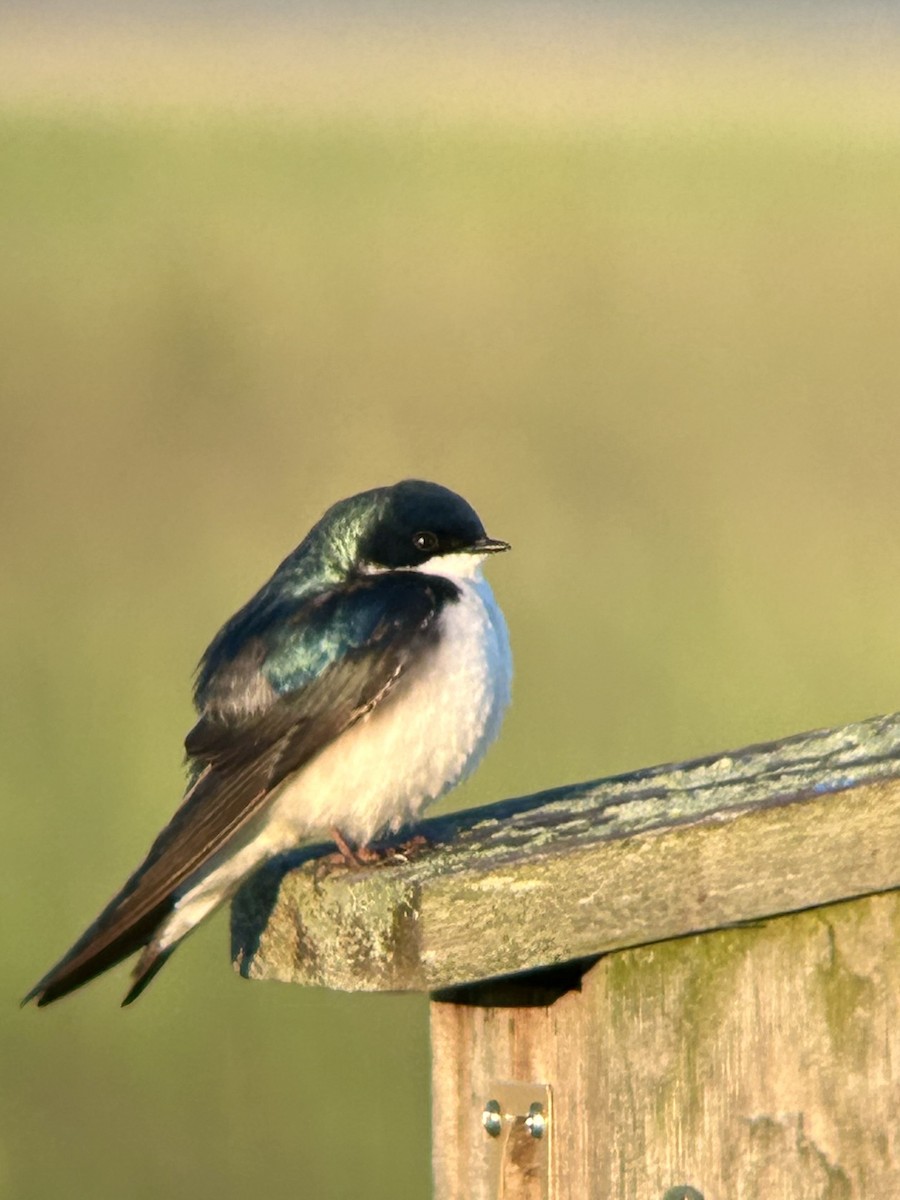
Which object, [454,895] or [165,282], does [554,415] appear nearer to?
[165,282]

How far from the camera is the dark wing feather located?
10.0 feet

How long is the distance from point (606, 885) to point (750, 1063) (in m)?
0.22

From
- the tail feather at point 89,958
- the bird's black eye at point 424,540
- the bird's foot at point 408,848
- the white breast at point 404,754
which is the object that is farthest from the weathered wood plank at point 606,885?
the bird's black eye at point 424,540

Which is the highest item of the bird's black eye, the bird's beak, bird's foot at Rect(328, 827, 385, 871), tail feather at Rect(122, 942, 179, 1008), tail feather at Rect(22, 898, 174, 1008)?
the bird's beak

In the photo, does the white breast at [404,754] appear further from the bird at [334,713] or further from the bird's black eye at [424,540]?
the bird's black eye at [424,540]

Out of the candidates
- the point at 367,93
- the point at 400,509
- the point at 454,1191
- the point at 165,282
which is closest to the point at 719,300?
the point at 165,282

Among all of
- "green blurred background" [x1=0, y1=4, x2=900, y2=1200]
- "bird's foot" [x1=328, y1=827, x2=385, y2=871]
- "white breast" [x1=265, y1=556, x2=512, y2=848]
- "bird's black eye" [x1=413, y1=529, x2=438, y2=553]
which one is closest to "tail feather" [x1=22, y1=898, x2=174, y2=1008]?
Answer: "bird's foot" [x1=328, y1=827, x2=385, y2=871]

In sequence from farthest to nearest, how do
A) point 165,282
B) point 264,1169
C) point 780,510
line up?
point 165,282 < point 780,510 < point 264,1169

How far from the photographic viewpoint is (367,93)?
12.2 metres

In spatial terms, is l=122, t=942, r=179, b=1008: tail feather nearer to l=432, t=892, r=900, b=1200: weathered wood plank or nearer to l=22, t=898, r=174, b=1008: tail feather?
l=22, t=898, r=174, b=1008: tail feather

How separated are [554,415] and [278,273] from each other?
1.32m

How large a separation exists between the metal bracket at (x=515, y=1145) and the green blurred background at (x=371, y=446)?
2095 millimetres

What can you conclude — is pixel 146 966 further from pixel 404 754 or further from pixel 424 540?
pixel 424 540

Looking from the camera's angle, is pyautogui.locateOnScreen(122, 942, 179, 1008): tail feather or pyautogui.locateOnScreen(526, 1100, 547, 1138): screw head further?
pyautogui.locateOnScreen(122, 942, 179, 1008): tail feather
